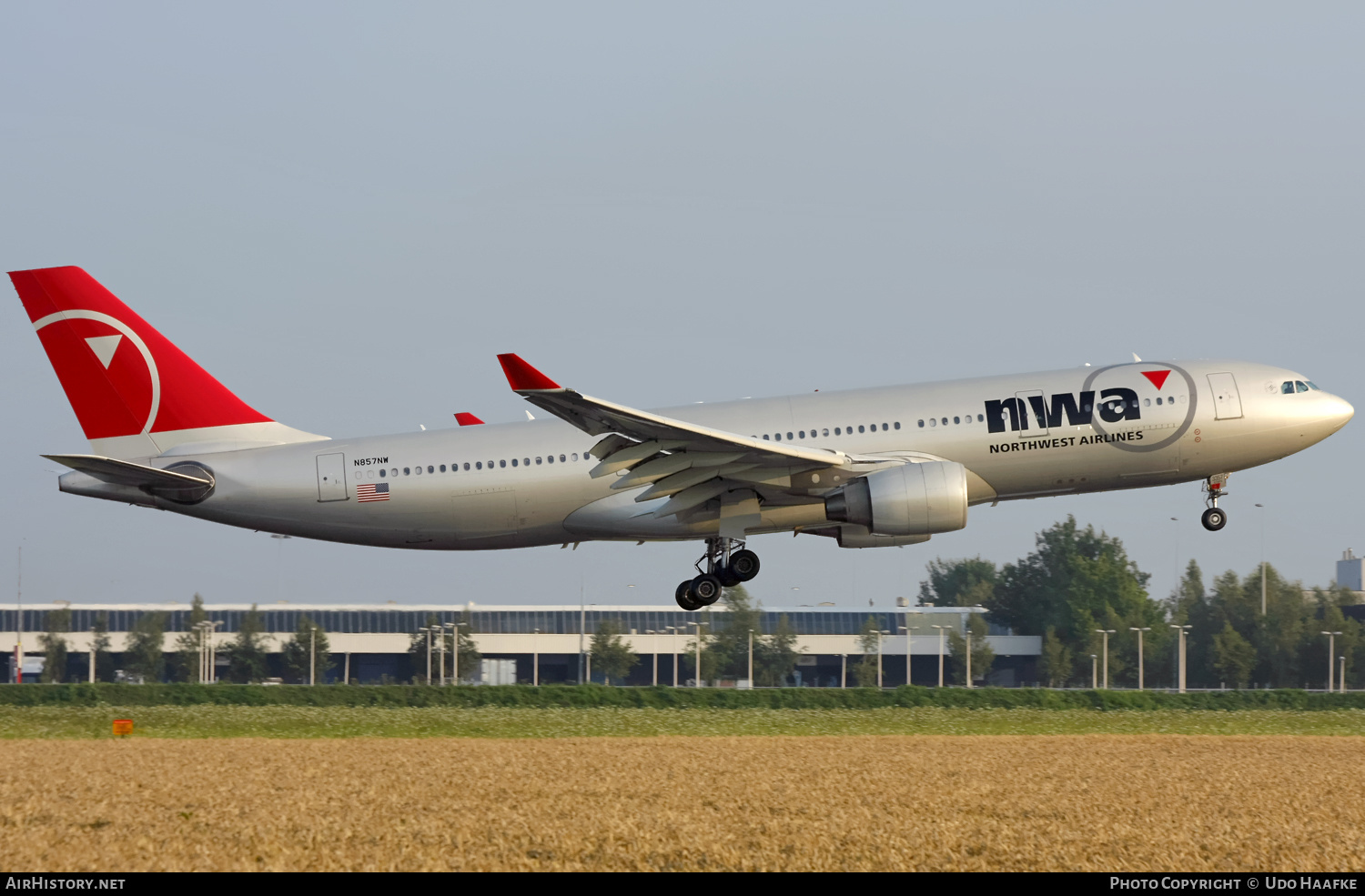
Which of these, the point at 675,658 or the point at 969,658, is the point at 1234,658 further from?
the point at 675,658

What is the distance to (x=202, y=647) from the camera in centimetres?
7075

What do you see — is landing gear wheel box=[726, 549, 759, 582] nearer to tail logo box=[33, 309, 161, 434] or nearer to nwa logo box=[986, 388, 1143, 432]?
nwa logo box=[986, 388, 1143, 432]

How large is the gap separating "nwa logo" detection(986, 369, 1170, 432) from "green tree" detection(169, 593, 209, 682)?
5311 centimetres

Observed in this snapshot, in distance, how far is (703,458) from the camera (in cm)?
2712

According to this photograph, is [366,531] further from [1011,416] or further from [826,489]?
[1011,416]

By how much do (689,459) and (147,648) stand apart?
54115 mm

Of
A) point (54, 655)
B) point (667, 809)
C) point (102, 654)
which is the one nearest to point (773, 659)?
point (102, 654)

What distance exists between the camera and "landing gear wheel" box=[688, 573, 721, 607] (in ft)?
98.1

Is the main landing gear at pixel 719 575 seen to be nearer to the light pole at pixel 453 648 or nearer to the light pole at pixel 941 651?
the light pole at pixel 453 648

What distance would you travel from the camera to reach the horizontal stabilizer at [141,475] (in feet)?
87.0

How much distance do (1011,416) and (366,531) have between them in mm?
13354

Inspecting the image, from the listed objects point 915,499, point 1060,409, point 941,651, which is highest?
point 1060,409

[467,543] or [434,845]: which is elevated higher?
[467,543]
